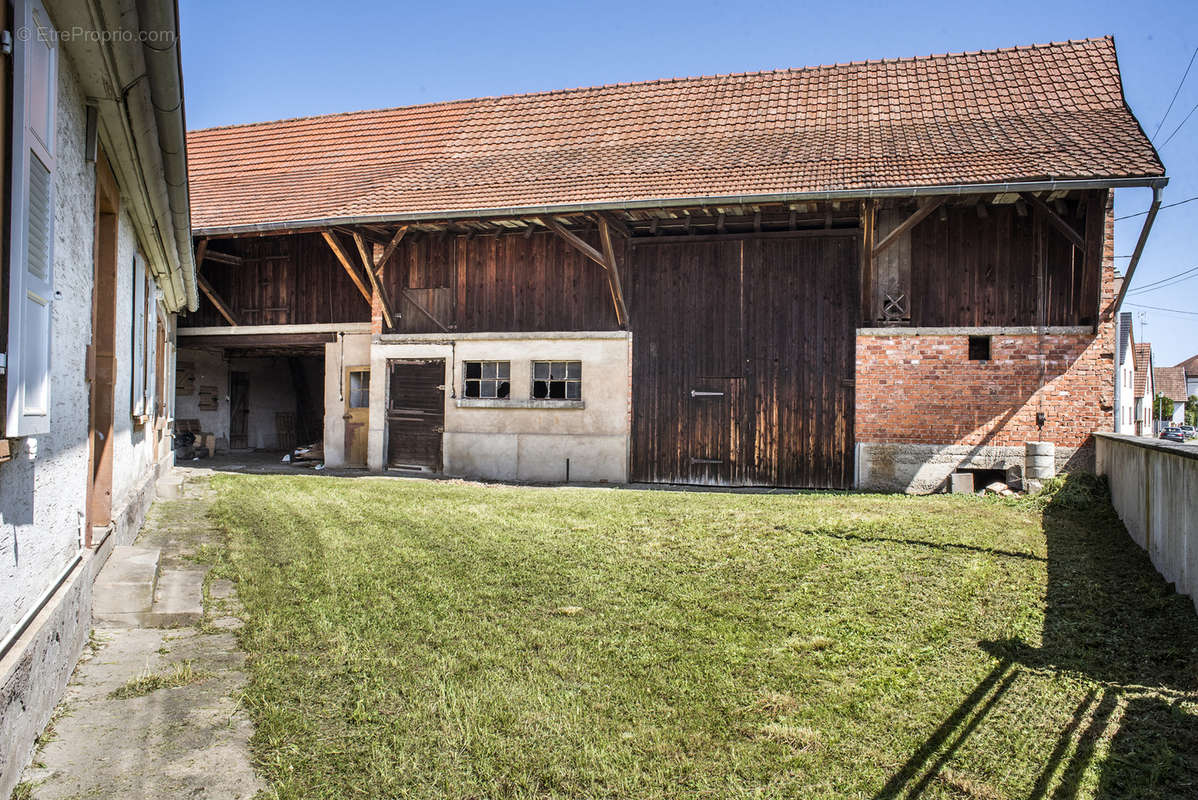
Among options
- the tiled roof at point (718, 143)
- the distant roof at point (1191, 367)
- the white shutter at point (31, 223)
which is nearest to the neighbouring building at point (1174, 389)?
the distant roof at point (1191, 367)

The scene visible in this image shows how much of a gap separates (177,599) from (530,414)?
862 centimetres

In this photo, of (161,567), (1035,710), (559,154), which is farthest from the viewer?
(559,154)

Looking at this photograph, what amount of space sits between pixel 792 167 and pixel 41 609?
35.3 ft

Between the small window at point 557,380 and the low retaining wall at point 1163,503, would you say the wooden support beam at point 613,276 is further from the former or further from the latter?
the low retaining wall at point 1163,503

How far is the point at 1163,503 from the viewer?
589 cm

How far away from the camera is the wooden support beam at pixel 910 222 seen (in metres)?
10.8

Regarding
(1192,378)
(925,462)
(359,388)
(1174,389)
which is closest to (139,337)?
(359,388)

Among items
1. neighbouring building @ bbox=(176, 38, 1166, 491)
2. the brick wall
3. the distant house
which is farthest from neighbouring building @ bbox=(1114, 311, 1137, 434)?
the distant house

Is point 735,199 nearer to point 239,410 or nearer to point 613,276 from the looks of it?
point 613,276

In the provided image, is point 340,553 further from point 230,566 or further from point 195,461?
point 195,461

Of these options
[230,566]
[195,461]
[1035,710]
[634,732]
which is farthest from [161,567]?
[195,461]

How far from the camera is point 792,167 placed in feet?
38.5

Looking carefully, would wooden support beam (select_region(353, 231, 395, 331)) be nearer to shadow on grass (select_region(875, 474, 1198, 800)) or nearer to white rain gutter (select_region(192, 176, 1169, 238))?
white rain gutter (select_region(192, 176, 1169, 238))

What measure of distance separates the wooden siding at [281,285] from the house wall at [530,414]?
1.66 metres
